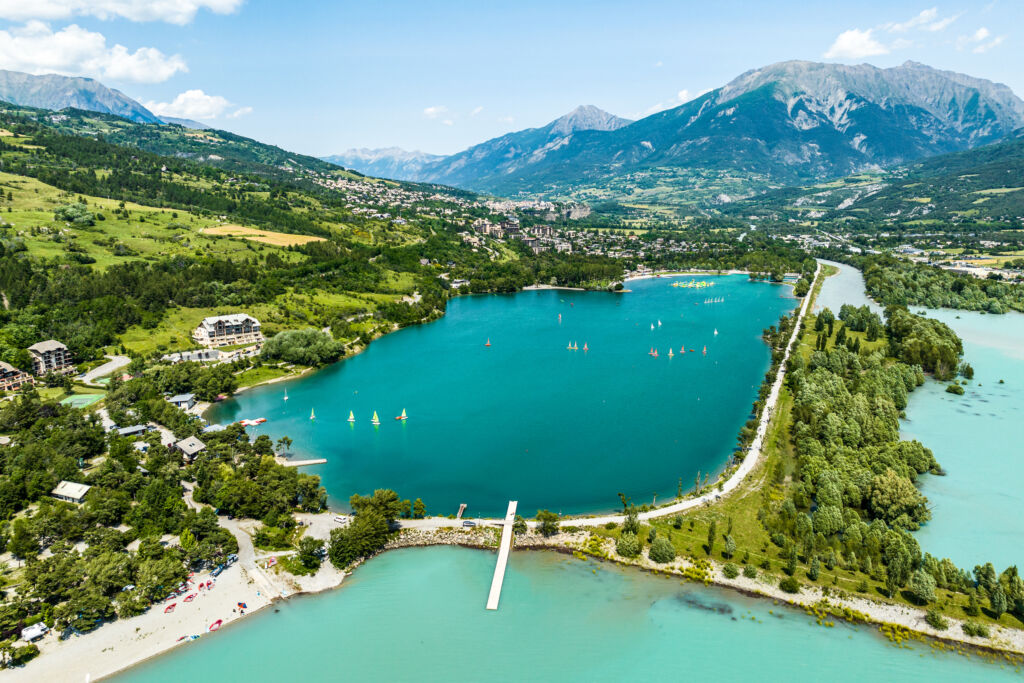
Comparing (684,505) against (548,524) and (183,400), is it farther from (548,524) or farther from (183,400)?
(183,400)

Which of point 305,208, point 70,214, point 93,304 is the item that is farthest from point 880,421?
point 305,208

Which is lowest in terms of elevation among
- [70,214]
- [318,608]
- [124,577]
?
[318,608]

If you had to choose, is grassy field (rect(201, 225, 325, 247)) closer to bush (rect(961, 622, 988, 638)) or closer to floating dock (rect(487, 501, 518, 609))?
floating dock (rect(487, 501, 518, 609))

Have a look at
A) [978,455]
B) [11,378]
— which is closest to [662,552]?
[978,455]

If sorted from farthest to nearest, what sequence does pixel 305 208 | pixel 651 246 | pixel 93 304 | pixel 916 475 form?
pixel 651 246, pixel 305 208, pixel 93 304, pixel 916 475

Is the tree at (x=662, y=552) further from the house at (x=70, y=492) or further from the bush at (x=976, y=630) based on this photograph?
the house at (x=70, y=492)

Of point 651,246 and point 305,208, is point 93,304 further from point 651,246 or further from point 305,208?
point 651,246

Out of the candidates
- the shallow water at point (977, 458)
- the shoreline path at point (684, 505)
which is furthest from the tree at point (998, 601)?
the shoreline path at point (684, 505)

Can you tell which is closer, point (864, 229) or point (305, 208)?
point (305, 208)
